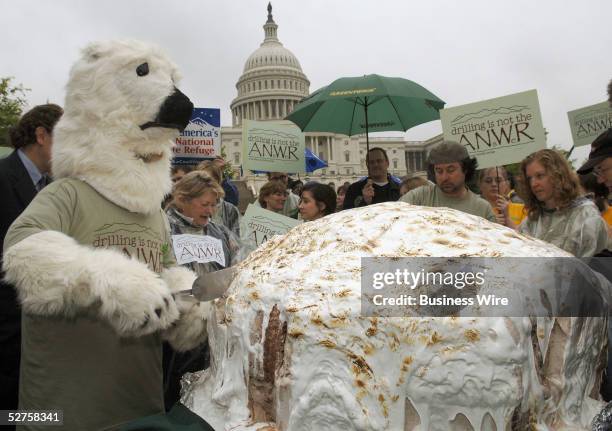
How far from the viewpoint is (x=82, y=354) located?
1.90 m

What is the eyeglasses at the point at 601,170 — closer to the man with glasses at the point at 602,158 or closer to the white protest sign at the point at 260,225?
the man with glasses at the point at 602,158

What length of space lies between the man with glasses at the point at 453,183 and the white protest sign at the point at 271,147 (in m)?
2.70

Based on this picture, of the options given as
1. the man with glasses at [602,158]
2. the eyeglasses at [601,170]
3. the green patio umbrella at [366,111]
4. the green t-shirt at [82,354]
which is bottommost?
the green t-shirt at [82,354]

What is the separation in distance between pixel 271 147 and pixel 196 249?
3158mm

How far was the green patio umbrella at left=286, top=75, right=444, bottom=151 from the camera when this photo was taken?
6039 millimetres

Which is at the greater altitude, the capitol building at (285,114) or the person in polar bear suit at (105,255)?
the capitol building at (285,114)

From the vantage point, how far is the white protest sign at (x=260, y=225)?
4.15m

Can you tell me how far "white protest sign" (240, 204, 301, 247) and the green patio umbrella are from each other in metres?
2.21

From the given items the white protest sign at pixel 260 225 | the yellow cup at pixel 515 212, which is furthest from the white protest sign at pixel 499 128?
the white protest sign at pixel 260 225

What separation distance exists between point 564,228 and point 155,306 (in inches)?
91.1

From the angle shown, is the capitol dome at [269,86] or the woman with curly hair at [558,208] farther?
the capitol dome at [269,86]

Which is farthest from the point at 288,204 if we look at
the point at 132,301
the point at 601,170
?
the point at 132,301

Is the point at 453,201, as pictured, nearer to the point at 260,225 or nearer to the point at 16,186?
the point at 260,225

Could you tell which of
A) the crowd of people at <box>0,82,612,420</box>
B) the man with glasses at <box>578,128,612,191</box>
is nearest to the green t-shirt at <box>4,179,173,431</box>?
the crowd of people at <box>0,82,612,420</box>
